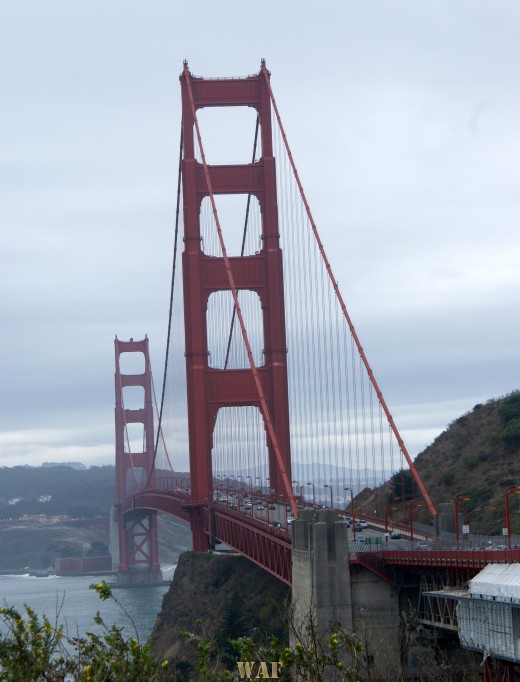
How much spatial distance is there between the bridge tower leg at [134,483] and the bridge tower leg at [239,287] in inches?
2162

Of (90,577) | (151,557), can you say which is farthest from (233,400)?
(90,577)

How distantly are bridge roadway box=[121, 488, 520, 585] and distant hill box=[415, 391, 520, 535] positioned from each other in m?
6.53

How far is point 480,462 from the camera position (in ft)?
202

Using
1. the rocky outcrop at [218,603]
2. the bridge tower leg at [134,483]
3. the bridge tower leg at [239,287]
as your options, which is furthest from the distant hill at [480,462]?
the bridge tower leg at [134,483]

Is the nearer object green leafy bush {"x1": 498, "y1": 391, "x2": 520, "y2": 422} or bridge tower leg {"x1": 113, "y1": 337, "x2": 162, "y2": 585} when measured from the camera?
green leafy bush {"x1": 498, "y1": 391, "x2": 520, "y2": 422}

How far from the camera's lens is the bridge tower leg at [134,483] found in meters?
115

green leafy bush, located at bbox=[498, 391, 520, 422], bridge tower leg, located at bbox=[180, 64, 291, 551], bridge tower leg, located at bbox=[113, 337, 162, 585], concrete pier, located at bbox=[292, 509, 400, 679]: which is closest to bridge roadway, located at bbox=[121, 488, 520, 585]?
concrete pier, located at bbox=[292, 509, 400, 679]

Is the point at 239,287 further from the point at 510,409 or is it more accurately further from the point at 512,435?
the point at 510,409

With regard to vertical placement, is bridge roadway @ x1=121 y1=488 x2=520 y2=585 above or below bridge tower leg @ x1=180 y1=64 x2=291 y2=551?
below

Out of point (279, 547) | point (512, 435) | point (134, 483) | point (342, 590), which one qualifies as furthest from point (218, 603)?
point (134, 483)

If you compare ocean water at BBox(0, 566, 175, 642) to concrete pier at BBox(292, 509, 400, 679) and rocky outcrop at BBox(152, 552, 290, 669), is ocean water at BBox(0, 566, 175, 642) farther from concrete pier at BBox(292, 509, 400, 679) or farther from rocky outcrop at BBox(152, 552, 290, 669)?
concrete pier at BBox(292, 509, 400, 679)

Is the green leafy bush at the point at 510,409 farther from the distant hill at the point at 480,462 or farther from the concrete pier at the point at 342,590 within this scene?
the concrete pier at the point at 342,590

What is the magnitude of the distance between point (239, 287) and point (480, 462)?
15.3 meters

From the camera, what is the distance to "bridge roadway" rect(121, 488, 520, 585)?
27261mm
